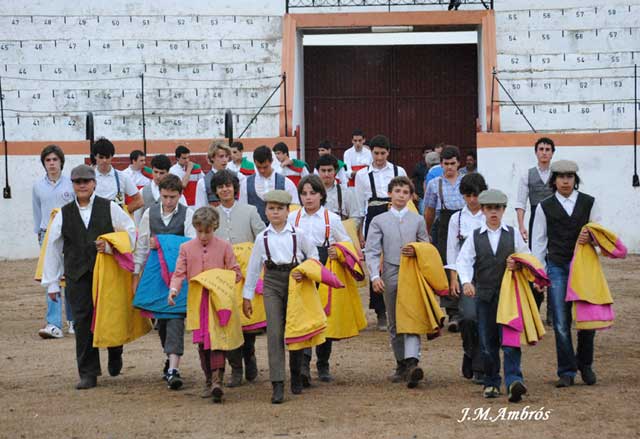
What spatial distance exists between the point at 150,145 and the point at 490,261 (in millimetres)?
13223

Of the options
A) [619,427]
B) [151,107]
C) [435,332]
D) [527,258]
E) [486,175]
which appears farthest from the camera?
[151,107]

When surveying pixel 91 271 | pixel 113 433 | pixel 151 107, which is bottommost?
→ pixel 113 433

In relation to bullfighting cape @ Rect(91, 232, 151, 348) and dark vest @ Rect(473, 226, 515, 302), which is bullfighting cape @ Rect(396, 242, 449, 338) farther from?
bullfighting cape @ Rect(91, 232, 151, 348)

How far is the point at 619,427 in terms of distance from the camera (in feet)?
27.9

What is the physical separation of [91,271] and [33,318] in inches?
188

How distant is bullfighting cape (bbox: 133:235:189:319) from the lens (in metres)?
10.4

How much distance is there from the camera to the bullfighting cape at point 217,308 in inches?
385

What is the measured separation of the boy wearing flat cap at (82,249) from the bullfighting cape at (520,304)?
125 inches

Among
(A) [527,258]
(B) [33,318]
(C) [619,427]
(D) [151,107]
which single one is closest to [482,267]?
(A) [527,258]

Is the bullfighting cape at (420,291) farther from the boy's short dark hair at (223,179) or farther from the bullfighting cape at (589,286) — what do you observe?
the boy's short dark hair at (223,179)

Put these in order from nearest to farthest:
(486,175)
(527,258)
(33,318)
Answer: (527,258) → (33,318) → (486,175)

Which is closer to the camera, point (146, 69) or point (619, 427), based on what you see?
point (619, 427)

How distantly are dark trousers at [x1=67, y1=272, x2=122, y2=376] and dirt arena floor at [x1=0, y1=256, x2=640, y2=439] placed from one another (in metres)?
0.22

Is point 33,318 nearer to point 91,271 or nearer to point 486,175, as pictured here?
point 91,271
